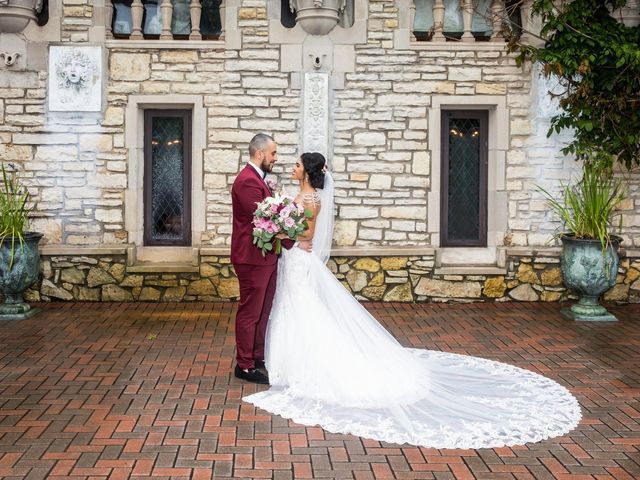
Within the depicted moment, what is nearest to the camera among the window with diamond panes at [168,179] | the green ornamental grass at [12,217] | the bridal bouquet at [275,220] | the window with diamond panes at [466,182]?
the bridal bouquet at [275,220]

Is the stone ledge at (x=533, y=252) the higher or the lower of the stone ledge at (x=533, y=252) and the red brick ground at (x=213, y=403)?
the higher

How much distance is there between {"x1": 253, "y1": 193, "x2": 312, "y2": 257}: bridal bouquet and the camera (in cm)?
564

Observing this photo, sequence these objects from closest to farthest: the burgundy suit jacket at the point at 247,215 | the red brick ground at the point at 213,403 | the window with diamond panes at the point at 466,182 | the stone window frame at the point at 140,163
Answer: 1. the red brick ground at the point at 213,403
2. the burgundy suit jacket at the point at 247,215
3. the stone window frame at the point at 140,163
4. the window with diamond panes at the point at 466,182

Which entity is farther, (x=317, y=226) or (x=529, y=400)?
(x=317, y=226)

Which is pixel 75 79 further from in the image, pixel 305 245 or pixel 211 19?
pixel 305 245

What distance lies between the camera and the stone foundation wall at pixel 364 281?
898 centimetres

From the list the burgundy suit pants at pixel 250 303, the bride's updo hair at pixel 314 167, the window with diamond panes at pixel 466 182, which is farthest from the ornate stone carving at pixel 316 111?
the burgundy suit pants at pixel 250 303

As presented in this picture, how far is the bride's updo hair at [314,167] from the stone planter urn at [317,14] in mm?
3412

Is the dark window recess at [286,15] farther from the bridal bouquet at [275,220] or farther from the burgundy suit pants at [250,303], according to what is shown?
the burgundy suit pants at [250,303]

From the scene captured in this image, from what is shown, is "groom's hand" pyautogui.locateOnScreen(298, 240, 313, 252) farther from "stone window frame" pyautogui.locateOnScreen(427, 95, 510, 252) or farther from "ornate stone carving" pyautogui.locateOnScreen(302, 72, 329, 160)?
"stone window frame" pyautogui.locateOnScreen(427, 95, 510, 252)

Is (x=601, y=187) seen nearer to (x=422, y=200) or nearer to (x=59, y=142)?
(x=422, y=200)

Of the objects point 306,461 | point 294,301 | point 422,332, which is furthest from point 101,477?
point 422,332

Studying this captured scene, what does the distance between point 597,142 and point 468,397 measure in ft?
15.4

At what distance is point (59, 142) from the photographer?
8930 mm
